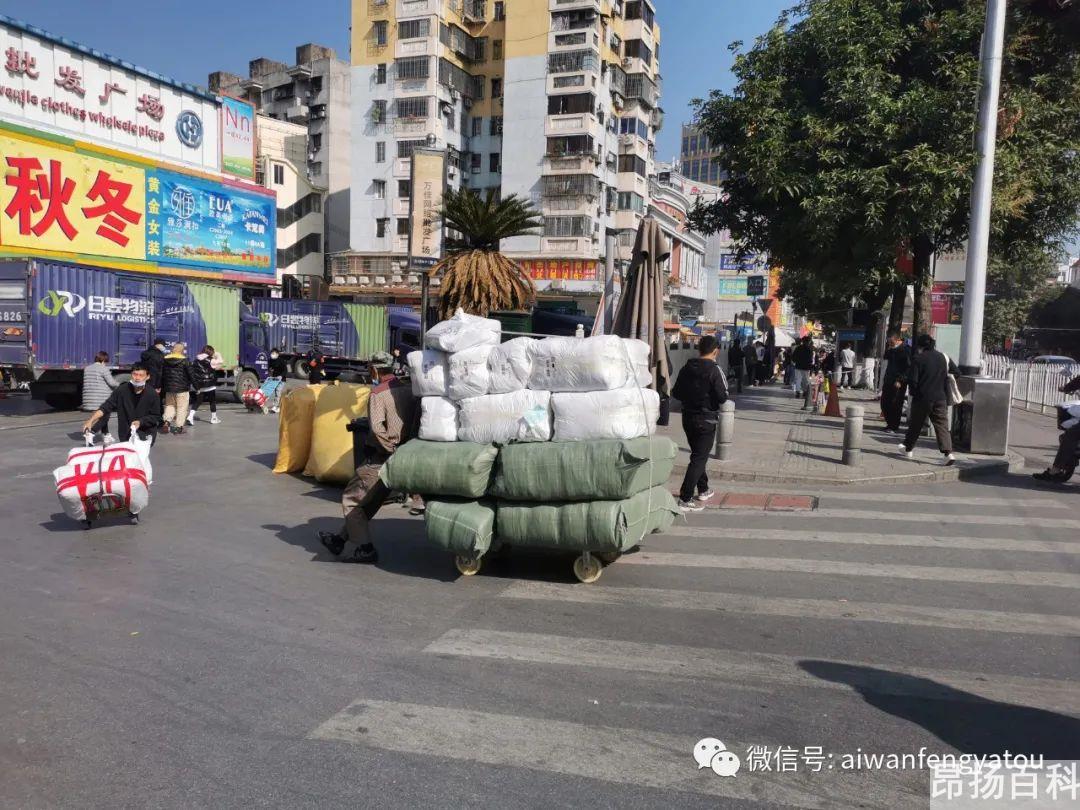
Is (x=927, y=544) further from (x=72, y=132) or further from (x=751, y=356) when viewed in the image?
(x=72, y=132)

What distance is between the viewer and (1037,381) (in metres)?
24.6

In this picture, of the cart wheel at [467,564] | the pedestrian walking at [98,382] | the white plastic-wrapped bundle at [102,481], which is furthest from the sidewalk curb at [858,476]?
the pedestrian walking at [98,382]

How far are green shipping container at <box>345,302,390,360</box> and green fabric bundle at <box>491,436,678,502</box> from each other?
80.9 feet

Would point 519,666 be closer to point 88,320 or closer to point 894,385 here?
point 894,385

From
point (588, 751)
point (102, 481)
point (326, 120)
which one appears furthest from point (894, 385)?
point (326, 120)

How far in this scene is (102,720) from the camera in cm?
388

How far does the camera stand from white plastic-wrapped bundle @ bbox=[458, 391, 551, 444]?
19.9 ft

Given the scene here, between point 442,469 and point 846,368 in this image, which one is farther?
point 846,368

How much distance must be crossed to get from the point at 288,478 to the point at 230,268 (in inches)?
919

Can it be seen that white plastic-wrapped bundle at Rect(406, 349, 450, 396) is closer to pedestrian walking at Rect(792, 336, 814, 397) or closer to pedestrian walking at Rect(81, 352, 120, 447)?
pedestrian walking at Rect(81, 352, 120, 447)

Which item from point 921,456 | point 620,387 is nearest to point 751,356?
point 921,456

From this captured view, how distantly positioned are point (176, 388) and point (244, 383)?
639cm

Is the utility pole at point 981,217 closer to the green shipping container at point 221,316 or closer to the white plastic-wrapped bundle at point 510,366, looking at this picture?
the white plastic-wrapped bundle at point 510,366

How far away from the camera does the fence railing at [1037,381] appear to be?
2355 centimetres
